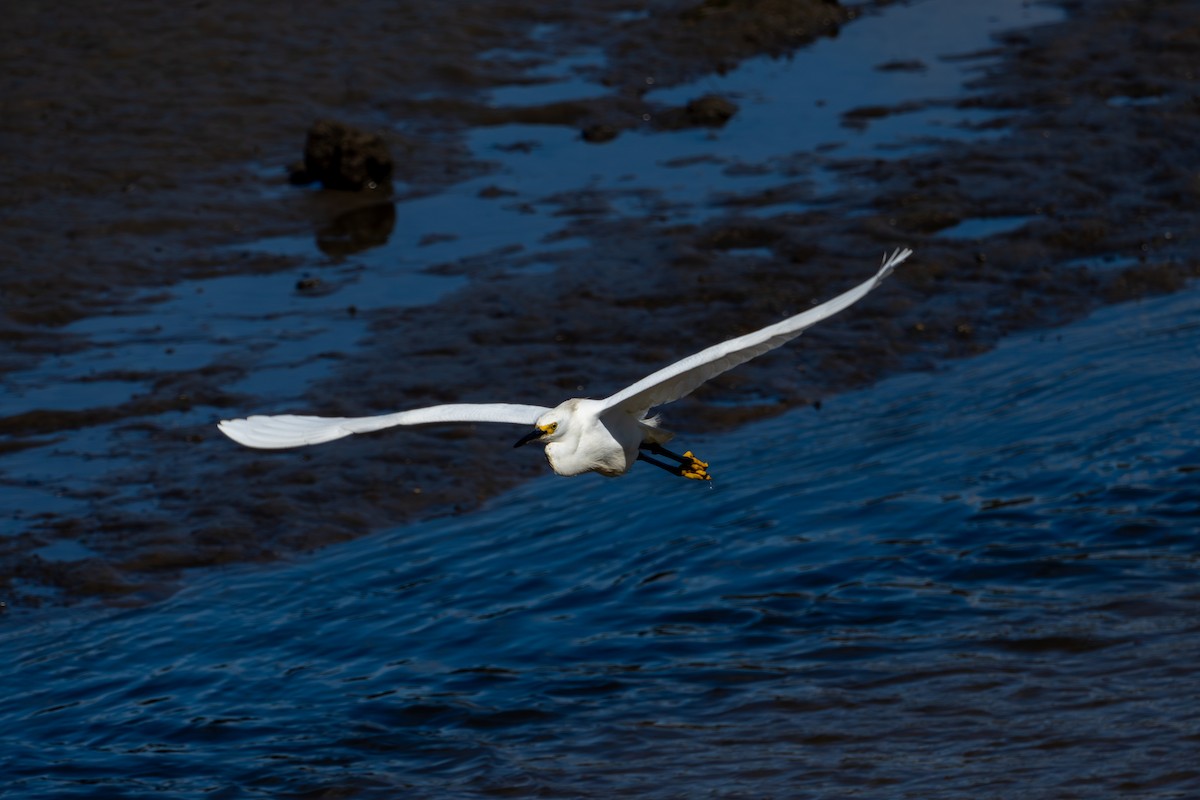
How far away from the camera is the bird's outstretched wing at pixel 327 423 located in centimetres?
638

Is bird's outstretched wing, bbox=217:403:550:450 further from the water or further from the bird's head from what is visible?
the water

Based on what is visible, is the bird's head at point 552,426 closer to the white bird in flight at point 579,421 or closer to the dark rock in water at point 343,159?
the white bird in flight at point 579,421

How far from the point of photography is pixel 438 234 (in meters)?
13.5

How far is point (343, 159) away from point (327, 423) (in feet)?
25.0

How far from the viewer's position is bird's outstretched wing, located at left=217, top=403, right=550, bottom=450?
251 inches

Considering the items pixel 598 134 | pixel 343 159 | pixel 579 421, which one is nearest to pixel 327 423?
pixel 579 421

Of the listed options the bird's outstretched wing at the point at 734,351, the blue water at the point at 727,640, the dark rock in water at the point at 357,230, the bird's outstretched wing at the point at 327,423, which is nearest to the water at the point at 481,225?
the dark rock in water at the point at 357,230

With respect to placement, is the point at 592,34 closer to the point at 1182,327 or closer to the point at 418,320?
the point at 418,320

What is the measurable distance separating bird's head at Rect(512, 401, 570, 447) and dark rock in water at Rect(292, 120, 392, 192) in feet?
→ 25.5

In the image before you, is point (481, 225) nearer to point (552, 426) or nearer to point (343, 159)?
point (343, 159)

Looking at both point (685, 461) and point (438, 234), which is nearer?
point (685, 461)

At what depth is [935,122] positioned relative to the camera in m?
15.6

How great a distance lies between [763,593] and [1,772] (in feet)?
13.1

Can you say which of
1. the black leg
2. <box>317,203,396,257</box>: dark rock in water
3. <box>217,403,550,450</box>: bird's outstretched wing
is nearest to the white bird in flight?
<box>217,403,550,450</box>: bird's outstretched wing
